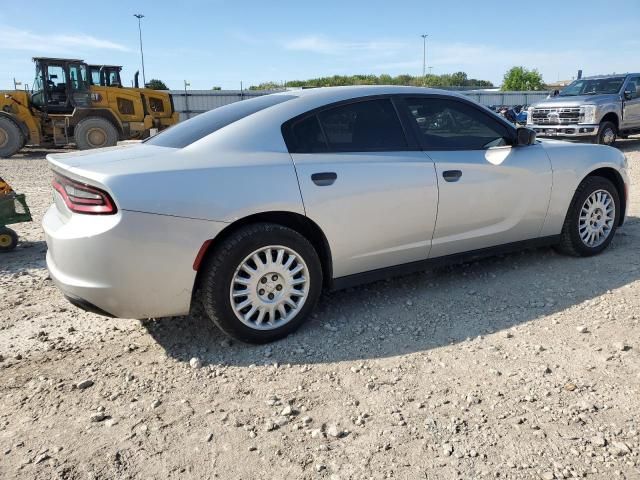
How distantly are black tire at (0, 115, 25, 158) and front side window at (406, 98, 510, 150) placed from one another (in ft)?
46.3

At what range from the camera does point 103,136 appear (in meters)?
15.1

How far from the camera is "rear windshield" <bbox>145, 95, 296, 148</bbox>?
3363mm

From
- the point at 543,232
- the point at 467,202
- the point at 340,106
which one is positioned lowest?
the point at 543,232

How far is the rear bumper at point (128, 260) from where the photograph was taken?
279cm

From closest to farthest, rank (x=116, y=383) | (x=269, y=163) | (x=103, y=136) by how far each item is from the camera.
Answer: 1. (x=116, y=383)
2. (x=269, y=163)
3. (x=103, y=136)

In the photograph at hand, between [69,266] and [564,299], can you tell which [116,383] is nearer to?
[69,266]

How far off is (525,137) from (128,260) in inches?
121

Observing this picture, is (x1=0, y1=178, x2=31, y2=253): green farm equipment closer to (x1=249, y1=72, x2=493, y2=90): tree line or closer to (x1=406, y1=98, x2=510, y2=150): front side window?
(x1=406, y1=98, x2=510, y2=150): front side window

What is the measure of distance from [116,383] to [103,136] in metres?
13.8

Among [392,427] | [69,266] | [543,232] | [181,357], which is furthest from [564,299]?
[69,266]

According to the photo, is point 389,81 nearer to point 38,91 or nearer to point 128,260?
point 38,91

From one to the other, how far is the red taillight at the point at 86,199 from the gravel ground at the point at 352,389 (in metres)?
0.93

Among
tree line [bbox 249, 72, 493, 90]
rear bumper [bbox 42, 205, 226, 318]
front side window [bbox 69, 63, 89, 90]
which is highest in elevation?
tree line [bbox 249, 72, 493, 90]

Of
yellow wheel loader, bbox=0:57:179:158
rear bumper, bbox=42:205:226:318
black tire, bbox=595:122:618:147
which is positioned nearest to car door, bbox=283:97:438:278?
rear bumper, bbox=42:205:226:318
